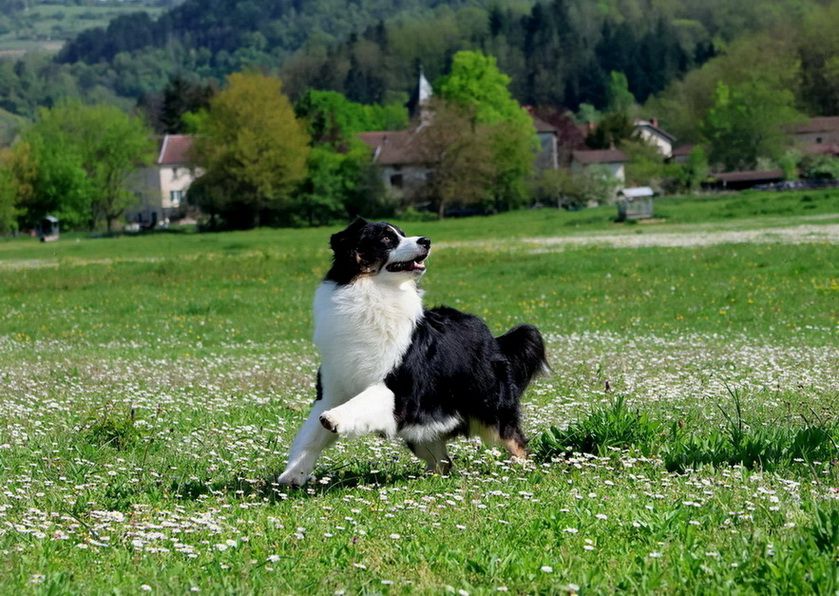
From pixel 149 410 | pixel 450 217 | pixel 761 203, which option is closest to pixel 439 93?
pixel 450 217

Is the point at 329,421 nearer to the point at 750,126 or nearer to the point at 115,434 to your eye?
the point at 115,434

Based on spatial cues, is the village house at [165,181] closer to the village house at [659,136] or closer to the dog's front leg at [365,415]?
the village house at [659,136]

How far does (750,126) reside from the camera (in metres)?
127

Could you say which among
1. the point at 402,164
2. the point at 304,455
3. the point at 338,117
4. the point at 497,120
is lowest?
the point at 304,455

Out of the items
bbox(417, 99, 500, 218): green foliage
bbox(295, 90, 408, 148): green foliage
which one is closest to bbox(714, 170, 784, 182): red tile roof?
bbox(417, 99, 500, 218): green foliage

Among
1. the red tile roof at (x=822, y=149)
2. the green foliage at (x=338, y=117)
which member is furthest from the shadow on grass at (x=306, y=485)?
the red tile roof at (x=822, y=149)

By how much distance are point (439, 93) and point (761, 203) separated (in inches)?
2039

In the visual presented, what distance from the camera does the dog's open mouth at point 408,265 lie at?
852 centimetres

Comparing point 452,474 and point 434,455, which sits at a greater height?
point 434,455

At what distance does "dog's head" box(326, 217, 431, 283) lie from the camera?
8492mm

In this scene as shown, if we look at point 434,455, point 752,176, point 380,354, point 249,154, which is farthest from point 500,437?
point 752,176

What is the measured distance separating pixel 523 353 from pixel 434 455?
1324 mm

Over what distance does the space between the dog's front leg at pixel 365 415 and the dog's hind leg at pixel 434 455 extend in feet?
1.91

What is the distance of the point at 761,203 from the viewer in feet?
219
